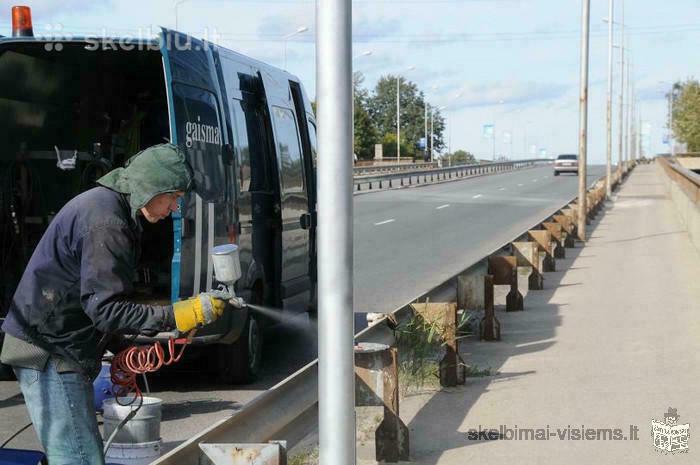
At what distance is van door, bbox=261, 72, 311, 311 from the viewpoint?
985 cm

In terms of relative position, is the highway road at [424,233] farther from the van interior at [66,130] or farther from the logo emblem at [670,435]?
the logo emblem at [670,435]

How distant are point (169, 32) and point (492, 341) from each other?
16.0 ft

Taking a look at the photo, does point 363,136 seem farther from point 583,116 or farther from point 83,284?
point 83,284

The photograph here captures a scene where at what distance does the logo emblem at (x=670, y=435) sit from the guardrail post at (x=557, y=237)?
457 inches

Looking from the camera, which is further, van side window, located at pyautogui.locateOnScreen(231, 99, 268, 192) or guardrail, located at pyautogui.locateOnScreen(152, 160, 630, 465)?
van side window, located at pyautogui.locateOnScreen(231, 99, 268, 192)

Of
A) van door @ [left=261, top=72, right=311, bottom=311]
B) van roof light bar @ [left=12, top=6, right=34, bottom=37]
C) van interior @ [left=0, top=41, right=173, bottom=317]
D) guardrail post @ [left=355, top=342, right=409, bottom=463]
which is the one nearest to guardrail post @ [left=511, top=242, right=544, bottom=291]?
van door @ [left=261, top=72, right=311, bottom=311]

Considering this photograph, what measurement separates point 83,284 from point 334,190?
4.09ft

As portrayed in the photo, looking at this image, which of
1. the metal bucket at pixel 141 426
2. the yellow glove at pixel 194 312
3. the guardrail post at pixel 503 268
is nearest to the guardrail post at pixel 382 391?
the metal bucket at pixel 141 426

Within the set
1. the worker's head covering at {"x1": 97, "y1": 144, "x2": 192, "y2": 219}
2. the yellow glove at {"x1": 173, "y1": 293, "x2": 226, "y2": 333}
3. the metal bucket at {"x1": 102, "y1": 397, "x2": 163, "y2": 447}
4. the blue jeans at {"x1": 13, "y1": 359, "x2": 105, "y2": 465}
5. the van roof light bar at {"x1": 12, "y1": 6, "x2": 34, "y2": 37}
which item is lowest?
the metal bucket at {"x1": 102, "y1": 397, "x2": 163, "y2": 447}

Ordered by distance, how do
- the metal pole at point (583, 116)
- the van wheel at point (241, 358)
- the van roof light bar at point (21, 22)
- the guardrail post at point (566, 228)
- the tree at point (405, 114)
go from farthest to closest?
1. the tree at point (405, 114)
2. the metal pole at point (583, 116)
3. the guardrail post at point (566, 228)
4. the van wheel at point (241, 358)
5. the van roof light bar at point (21, 22)

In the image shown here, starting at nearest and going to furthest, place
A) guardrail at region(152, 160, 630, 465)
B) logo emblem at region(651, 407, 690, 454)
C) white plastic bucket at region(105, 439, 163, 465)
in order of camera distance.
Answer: guardrail at region(152, 160, 630, 465) → white plastic bucket at region(105, 439, 163, 465) → logo emblem at region(651, 407, 690, 454)

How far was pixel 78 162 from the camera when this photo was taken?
963cm

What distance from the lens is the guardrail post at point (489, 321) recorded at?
10.9 m

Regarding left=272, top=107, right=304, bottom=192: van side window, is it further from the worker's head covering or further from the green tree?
the green tree
